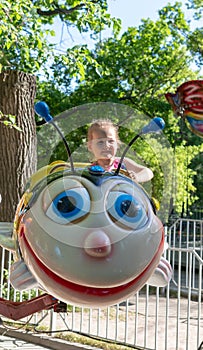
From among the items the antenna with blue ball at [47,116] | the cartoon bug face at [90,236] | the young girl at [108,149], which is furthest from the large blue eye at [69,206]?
the young girl at [108,149]

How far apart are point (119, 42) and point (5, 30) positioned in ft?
30.3

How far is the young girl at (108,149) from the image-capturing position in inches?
A: 88.0

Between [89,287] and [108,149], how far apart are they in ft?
1.79

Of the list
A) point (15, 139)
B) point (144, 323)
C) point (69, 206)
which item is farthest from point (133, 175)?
point (15, 139)

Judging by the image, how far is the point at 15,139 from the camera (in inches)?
288

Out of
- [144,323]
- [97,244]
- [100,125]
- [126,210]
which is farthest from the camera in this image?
[144,323]

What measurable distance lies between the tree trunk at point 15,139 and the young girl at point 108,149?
499 cm

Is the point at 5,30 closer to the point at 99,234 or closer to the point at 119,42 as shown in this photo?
the point at 99,234

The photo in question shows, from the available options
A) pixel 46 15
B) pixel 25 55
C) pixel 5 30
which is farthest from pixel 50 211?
pixel 46 15

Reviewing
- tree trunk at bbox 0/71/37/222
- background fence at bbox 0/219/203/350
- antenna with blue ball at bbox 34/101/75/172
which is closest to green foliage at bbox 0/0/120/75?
tree trunk at bbox 0/71/37/222

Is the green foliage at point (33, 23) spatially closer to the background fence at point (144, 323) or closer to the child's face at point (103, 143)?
the background fence at point (144, 323)

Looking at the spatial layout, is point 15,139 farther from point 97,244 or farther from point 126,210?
point 97,244

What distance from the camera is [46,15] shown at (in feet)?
30.9

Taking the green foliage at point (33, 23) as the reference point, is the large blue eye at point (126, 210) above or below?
below
